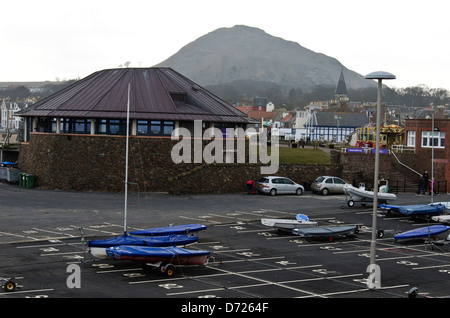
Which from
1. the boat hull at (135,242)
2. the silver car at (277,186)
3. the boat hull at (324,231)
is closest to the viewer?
the boat hull at (135,242)

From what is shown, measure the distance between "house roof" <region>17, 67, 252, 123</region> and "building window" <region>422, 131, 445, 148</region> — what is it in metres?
16.6

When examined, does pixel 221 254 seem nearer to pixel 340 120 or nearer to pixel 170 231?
pixel 170 231

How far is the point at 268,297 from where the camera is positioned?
20.6 metres

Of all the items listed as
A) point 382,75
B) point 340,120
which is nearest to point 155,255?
point 382,75

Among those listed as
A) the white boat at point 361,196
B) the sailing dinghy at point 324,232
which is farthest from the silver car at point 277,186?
the sailing dinghy at point 324,232

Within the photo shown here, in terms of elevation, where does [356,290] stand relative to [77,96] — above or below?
below

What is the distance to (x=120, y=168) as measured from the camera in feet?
164

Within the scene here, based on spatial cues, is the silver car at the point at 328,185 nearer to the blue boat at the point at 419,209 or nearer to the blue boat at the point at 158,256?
the blue boat at the point at 419,209

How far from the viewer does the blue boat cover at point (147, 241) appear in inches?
1000

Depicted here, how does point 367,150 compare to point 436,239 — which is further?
point 367,150

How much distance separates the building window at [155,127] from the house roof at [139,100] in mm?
636
